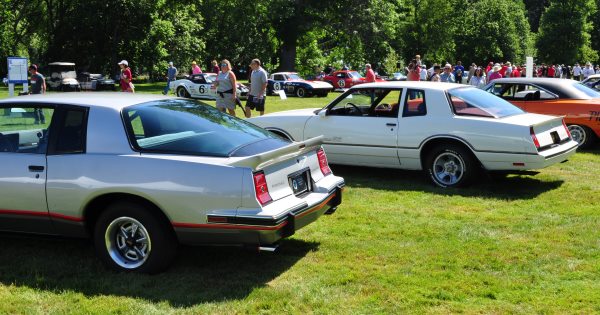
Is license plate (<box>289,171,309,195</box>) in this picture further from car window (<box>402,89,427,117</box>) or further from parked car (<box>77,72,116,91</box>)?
parked car (<box>77,72,116,91</box>)

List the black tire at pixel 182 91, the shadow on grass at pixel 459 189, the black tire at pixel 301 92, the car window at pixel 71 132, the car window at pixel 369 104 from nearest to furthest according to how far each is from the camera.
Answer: the car window at pixel 71 132 → the shadow on grass at pixel 459 189 → the car window at pixel 369 104 → the black tire at pixel 182 91 → the black tire at pixel 301 92

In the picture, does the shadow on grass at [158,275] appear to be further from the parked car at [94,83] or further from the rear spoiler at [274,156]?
the parked car at [94,83]

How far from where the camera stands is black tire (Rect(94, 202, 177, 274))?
193 inches

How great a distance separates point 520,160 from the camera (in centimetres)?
790

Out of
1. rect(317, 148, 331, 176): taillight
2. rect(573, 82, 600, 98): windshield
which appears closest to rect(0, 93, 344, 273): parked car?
rect(317, 148, 331, 176): taillight

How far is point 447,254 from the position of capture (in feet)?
18.2

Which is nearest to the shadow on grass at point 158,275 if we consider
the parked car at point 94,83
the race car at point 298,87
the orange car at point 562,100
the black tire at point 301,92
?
the orange car at point 562,100

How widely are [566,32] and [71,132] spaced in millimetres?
64703

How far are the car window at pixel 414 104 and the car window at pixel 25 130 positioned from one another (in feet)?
15.9

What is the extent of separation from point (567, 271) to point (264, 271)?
2393 mm

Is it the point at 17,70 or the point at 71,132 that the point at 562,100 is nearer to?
the point at 71,132

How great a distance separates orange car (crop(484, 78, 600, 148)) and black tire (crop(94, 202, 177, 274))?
9.04m

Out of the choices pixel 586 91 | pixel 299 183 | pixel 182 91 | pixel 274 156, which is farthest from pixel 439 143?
pixel 182 91

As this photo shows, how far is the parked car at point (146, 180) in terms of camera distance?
4.71m
